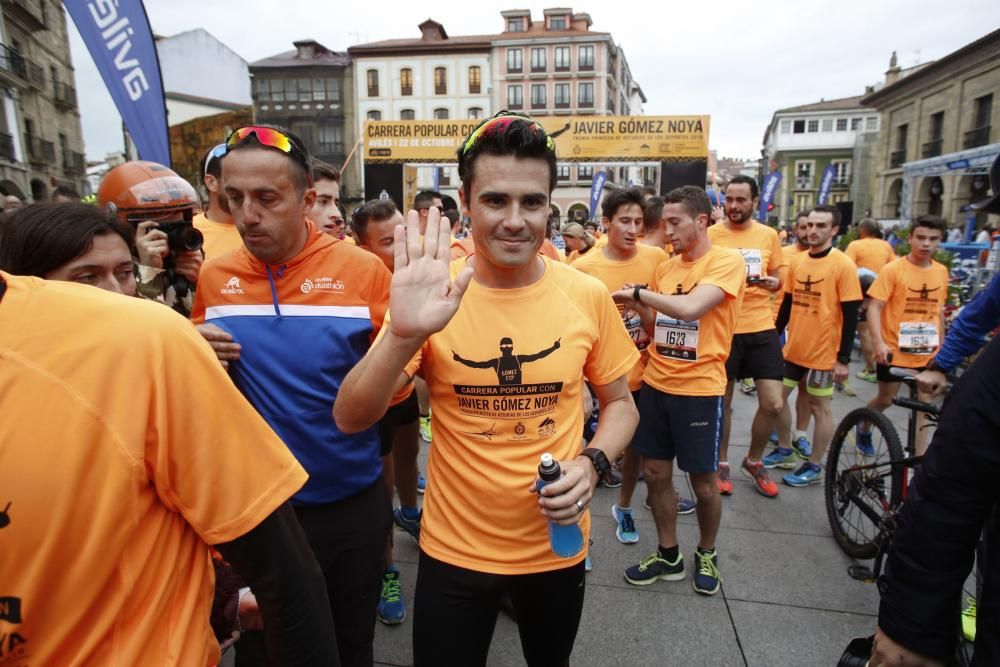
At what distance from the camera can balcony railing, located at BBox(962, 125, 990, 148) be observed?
82.5 feet

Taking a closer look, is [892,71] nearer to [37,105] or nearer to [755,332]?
[755,332]

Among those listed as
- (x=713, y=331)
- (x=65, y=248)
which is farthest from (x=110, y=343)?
(x=713, y=331)

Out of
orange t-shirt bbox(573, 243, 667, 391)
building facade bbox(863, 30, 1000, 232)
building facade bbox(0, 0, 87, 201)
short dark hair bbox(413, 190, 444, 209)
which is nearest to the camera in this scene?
orange t-shirt bbox(573, 243, 667, 391)

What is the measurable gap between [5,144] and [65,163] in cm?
678

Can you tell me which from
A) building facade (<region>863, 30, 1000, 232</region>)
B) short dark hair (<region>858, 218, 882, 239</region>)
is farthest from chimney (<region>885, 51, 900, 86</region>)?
short dark hair (<region>858, 218, 882, 239</region>)

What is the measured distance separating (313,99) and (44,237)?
170 ft

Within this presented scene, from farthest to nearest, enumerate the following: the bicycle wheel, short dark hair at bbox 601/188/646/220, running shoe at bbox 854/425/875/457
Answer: short dark hair at bbox 601/188/646/220 → running shoe at bbox 854/425/875/457 → the bicycle wheel

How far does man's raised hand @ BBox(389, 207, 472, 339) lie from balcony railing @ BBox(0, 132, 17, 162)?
94.9 feet

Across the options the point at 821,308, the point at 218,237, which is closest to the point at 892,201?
the point at 821,308

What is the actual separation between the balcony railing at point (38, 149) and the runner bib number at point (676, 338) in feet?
103

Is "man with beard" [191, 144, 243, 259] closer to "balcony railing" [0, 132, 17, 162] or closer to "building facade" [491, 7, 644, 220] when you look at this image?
"balcony railing" [0, 132, 17, 162]

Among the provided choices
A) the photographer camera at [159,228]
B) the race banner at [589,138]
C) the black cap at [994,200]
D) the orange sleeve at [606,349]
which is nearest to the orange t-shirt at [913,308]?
the black cap at [994,200]

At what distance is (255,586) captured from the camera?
3.56 ft

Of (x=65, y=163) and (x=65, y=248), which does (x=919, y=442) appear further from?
(x=65, y=163)
